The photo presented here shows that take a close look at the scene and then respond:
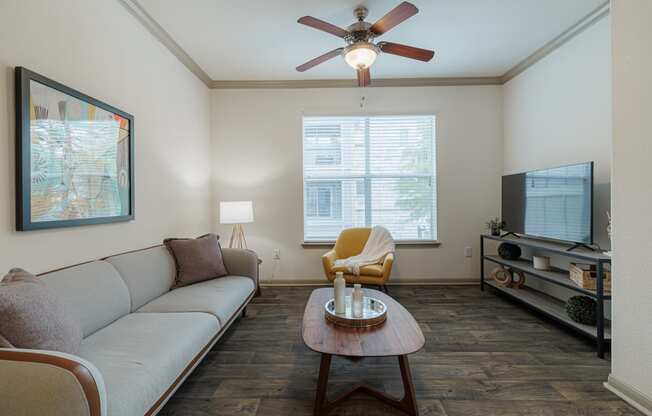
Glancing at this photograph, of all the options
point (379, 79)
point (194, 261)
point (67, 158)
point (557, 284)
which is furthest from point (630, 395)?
point (379, 79)

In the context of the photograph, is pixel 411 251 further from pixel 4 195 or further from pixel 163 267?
pixel 4 195

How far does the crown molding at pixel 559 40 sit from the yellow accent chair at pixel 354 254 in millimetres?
2643

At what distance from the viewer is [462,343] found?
2410 mm

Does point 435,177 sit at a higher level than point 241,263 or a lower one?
higher

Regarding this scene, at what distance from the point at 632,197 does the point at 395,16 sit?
182 cm

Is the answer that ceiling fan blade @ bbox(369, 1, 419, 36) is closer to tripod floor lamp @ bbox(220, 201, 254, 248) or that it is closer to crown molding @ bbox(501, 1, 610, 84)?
crown molding @ bbox(501, 1, 610, 84)

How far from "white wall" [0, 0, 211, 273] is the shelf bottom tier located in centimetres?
359

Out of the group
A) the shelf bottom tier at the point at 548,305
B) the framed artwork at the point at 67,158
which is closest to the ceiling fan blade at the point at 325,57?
the framed artwork at the point at 67,158

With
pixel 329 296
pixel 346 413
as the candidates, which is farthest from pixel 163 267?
pixel 346 413

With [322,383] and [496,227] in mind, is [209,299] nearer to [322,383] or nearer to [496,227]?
[322,383]

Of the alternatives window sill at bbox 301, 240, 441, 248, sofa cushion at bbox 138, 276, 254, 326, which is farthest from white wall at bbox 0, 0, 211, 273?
window sill at bbox 301, 240, 441, 248

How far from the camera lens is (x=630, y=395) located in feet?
5.55

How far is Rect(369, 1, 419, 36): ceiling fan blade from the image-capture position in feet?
6.48

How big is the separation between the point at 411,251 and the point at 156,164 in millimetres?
3134
